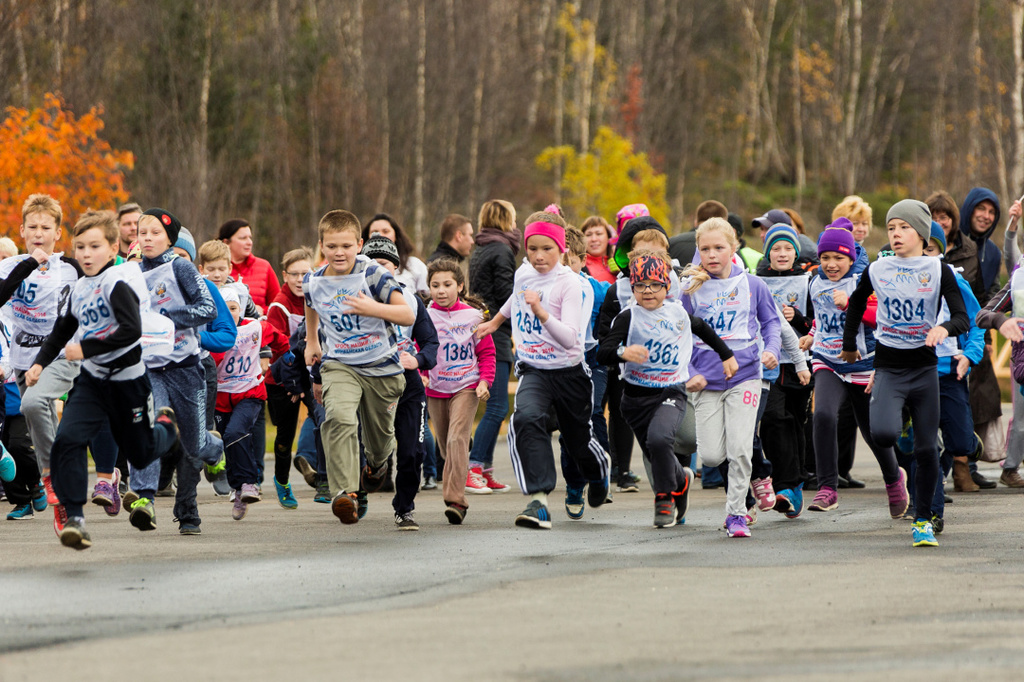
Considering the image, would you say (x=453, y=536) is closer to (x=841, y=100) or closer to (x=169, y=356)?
(x=169, y=356)

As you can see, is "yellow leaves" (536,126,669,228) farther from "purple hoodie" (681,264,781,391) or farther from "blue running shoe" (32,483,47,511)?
"purple hoodie" (681,264,781,391)

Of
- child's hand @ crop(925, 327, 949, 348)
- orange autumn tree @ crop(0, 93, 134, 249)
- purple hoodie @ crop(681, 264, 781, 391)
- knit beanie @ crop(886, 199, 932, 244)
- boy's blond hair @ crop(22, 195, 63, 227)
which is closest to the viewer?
child's hand @ crop(925, 327, 949, 348)

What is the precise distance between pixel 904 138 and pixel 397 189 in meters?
32.5

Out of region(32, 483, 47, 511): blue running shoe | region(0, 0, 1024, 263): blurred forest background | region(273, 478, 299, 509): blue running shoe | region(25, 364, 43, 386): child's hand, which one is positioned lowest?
region(273, 478, 299, 509): blue running shoe

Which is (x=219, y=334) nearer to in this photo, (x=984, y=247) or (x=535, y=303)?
(x=535, y=303)

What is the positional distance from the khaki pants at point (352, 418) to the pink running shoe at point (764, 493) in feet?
8.11

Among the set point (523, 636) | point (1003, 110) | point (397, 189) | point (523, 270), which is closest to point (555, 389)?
point (523, 270)

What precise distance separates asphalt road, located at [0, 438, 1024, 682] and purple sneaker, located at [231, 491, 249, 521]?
572 millimetres

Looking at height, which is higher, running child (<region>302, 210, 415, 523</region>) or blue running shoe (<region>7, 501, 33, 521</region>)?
running child (<region>302, 210, 415, 523</region>)

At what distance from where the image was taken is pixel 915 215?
8.65 meters

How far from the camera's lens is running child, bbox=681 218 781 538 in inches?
345

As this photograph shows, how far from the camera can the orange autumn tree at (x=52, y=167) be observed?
2497cm

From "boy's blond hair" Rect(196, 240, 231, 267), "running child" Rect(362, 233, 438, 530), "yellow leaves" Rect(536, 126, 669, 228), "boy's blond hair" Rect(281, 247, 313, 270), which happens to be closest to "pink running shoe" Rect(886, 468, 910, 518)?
"running child" Rect(362, 233, 438, 530)

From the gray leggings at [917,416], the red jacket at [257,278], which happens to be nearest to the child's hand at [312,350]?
the gray leggings at [917,416]
